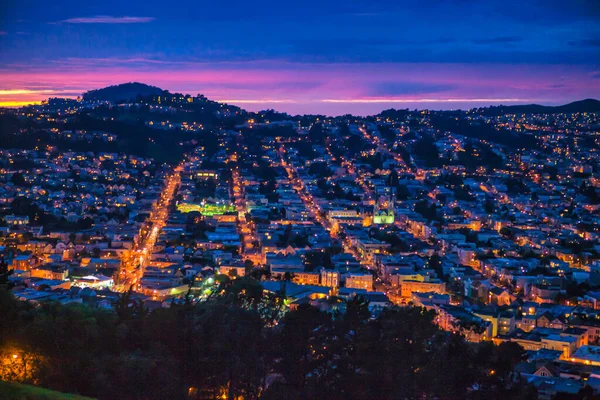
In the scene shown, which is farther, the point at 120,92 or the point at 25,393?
the point at 120,92

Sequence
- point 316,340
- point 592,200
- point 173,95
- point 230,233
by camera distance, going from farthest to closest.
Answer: point 173,95 → point 592,200 → point 230,233 → point 316,340

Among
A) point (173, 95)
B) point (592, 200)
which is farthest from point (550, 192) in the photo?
point (173, 95)

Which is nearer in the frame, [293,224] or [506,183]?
[293,224]

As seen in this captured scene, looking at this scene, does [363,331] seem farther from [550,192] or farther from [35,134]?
[35,134]

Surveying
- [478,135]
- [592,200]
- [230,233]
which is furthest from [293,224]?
[478,135]

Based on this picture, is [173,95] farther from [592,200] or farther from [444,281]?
[444,281]

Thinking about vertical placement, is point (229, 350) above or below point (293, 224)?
above

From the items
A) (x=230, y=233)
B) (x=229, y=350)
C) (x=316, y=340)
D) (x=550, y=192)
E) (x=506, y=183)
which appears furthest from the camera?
(x=506, y=183)

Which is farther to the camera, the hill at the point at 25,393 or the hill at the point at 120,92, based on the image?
the hill at the point at 120,92

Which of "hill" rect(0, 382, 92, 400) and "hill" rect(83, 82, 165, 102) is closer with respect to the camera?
"hill" rect(0, 382, 92, 400)
